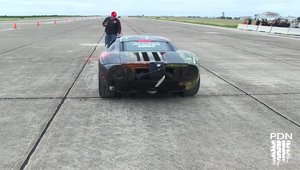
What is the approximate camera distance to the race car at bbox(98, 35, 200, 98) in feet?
21.9

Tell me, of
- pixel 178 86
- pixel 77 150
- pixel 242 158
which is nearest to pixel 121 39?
pixel 178 86

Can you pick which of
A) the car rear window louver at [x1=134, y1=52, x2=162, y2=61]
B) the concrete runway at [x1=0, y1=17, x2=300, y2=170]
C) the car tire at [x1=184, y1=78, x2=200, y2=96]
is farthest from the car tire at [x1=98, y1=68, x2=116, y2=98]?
the car tire at [x1=184, y1=78, x2=200, y2=96]

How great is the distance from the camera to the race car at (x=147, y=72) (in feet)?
21.9

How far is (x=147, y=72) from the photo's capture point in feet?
21.9

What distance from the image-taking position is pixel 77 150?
4543 millimetres

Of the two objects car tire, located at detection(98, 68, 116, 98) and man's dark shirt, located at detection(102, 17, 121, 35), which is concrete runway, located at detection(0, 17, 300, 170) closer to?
car tire, located at detection(98, 68, 116, 98)

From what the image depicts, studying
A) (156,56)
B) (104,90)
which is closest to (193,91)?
(156,56)

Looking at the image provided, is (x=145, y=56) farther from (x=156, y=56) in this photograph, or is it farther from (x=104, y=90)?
(x=104, y=90)

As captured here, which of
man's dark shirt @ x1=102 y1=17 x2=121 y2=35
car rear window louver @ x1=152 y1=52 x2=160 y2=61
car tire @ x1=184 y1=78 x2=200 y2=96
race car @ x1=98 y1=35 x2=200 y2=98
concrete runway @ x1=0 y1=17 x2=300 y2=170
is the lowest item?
concrete runway @ x1=0 y1=17 x2=300 y2=170

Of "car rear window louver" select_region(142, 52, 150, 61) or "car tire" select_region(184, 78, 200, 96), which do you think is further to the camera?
"car tire" select_region(184, 78, 200, 96)

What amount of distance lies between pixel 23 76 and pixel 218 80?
5190 mm

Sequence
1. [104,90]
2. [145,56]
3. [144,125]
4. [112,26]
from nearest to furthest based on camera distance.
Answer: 1. [144,125]
2. [145,56]
3. [104,90]
4. [112,26]

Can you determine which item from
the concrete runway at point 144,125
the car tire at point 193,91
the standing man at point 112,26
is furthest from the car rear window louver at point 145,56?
the standing man at point 112,26

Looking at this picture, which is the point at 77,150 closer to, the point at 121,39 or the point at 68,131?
the point at 68,131
